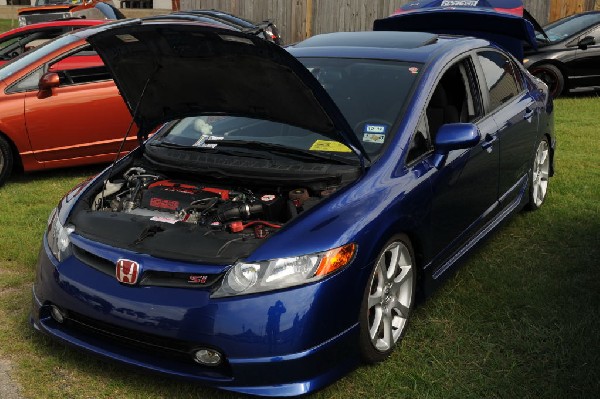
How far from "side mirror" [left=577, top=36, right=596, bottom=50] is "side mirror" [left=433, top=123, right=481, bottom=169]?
26.6 feet

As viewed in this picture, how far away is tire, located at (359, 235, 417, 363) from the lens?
3.49 meters

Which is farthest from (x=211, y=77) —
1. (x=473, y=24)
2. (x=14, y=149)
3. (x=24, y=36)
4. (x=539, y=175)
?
(x=24, y=36)

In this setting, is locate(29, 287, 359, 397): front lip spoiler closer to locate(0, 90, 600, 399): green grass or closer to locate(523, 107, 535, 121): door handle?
locate(0, 90, 600, 399): green grass

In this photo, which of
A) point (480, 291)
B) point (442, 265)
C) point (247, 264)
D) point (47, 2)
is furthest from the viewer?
point (47, 2)

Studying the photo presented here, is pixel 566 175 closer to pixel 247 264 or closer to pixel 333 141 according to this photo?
pixel 333 141

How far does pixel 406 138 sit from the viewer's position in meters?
3.96

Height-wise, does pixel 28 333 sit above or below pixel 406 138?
below

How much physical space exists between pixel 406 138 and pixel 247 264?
1.26 metres

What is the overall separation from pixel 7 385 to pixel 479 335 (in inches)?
94.6

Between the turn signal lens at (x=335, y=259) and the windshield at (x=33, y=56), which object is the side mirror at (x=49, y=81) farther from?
the turn signal lens at (x=335, y=259)

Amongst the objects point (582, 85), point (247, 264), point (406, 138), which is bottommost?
point (582, 85)

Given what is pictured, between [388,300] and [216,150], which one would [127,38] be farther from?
[388,300]

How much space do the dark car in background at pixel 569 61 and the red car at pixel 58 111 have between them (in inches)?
264

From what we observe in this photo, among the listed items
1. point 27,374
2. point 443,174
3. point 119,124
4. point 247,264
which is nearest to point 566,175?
point 443,174
